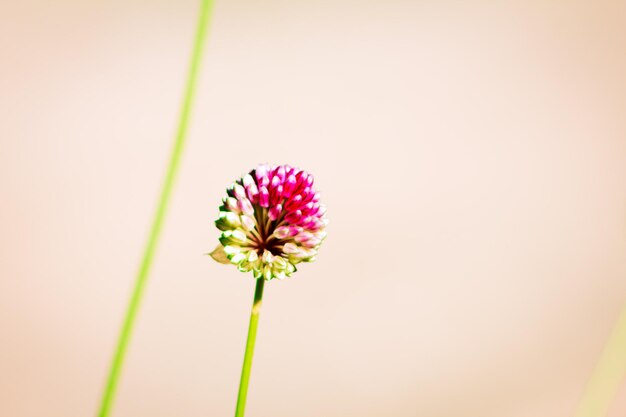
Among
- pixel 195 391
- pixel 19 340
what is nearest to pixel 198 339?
pixel 195 391

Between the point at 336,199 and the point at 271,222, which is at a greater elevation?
the point at 336,199

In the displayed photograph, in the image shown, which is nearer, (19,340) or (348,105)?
(19,340)

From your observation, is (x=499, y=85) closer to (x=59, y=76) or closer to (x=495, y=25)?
(x=495, y=25)

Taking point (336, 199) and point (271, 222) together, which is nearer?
point (271, 222)

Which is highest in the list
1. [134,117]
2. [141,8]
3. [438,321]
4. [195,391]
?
[141,8]

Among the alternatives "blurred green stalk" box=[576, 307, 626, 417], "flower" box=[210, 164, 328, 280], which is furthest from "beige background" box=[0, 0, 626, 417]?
"flower" box=[210, 164, 328, 280]
